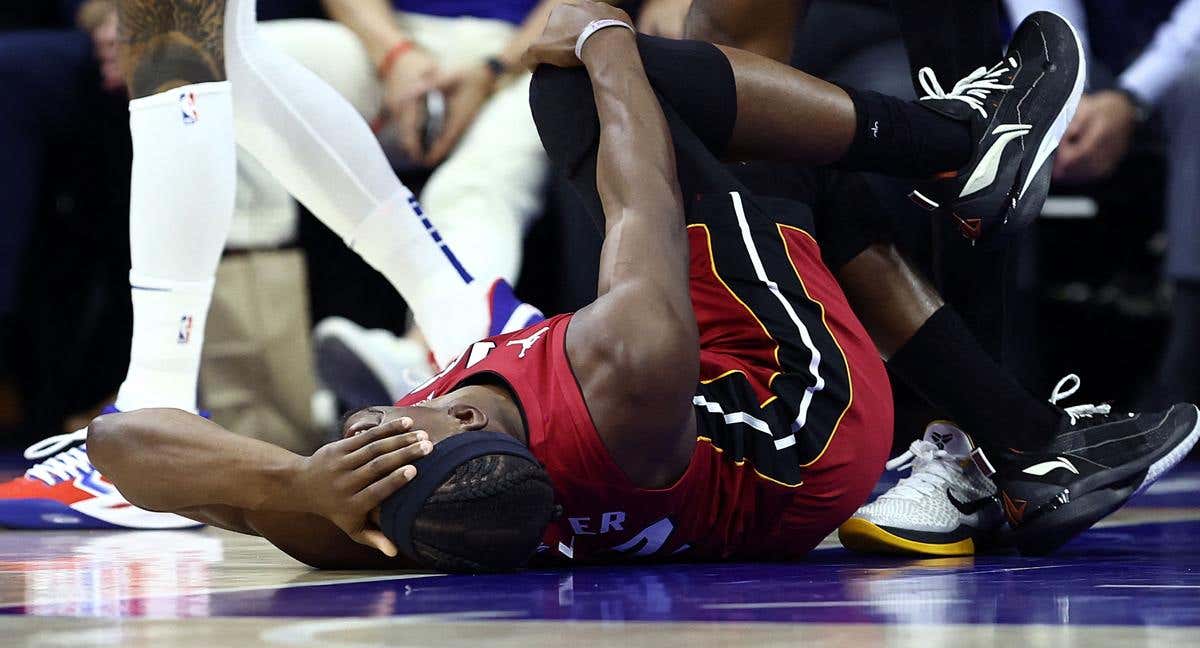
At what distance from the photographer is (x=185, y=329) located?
1.92 m

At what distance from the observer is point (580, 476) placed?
1.38 metres

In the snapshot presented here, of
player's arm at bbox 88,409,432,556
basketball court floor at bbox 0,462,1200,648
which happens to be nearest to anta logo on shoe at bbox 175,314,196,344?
basketball court floor at bbox 0,462,1200,648

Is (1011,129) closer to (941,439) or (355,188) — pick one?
(941,439)

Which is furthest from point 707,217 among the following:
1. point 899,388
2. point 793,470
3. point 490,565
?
point 899,388

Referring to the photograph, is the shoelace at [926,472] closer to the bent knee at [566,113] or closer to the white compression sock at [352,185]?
the bent knee at [566,113]

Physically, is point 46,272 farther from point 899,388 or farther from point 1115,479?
point 1115,479

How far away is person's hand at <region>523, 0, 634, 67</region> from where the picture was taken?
5.34 feet

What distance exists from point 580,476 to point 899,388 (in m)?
1.64

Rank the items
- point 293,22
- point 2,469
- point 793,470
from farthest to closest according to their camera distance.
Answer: point 293,22 → point 2,469 → point 793,470

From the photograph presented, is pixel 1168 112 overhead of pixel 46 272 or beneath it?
overhead

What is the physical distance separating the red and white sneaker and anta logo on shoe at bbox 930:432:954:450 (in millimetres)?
929

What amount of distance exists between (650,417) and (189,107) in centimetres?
83

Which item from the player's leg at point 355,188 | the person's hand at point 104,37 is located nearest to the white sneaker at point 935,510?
the player's leg at point 355,188

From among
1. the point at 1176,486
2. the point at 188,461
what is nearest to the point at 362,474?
the point at 188,461
